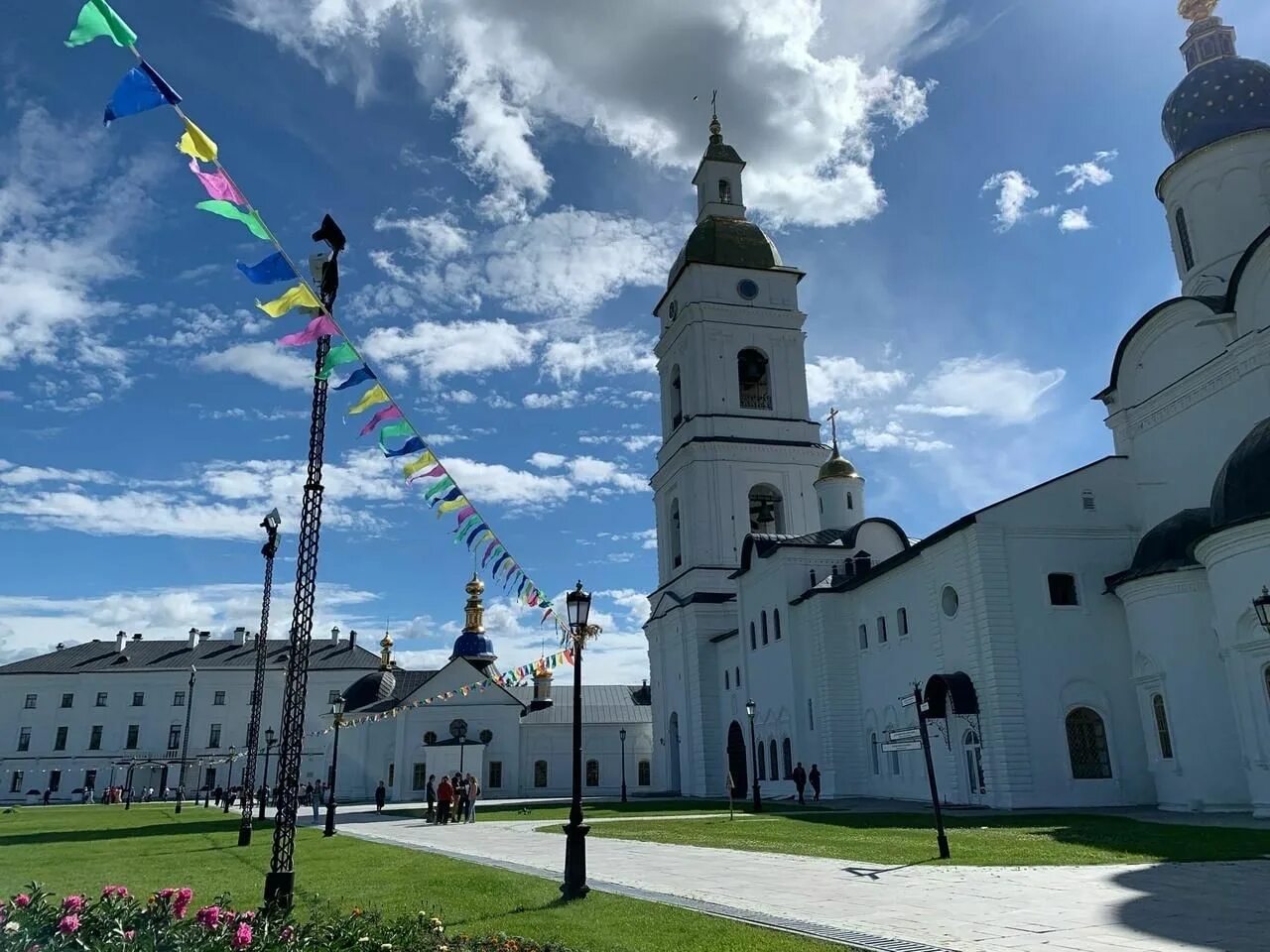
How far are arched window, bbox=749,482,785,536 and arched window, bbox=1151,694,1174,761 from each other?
2470 cm

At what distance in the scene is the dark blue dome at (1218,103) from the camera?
30.6 metres

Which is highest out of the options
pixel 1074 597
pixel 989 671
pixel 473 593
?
pixel 473 593

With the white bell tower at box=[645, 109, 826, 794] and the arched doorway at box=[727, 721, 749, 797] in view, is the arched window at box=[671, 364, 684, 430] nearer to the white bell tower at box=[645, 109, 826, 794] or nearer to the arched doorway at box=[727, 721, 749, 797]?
the white bell tower at box=[645, 109, 826, 794]

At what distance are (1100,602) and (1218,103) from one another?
16.6 meters

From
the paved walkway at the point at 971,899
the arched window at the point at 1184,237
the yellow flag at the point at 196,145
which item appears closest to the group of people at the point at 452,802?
the paved walkway at the point at 971,899

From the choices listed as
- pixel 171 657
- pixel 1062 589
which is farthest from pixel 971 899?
pixel 171 657

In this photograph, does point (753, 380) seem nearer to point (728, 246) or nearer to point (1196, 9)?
point (728, 246)

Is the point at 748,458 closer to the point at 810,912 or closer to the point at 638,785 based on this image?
the point at 638,785

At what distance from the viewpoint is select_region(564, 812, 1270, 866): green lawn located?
1467 cm

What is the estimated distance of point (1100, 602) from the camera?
2853 cm

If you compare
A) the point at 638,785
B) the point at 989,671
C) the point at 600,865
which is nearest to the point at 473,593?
the point at 638,785

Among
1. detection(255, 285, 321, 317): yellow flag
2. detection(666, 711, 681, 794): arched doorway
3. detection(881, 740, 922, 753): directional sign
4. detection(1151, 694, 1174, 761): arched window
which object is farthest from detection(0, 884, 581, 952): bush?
detection(666, 711, 681, 794): arched doorway

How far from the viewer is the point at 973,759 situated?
28938 mm

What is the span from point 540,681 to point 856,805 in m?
42.2
